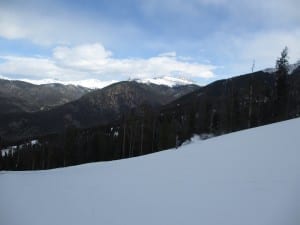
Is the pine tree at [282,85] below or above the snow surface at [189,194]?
above

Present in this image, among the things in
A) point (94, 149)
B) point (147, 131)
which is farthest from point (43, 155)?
point (147, 131)

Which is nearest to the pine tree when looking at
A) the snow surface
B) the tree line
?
the tree line

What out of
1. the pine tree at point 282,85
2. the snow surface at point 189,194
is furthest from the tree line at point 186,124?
the snow surface at point 189,194

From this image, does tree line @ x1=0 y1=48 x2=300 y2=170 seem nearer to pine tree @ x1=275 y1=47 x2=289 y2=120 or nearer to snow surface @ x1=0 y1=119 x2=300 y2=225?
pine tree @ x1=275 y1=47 x2=289 y2=120

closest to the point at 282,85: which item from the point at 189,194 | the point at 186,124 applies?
the point at 186,124

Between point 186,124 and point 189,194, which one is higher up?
point 186,124

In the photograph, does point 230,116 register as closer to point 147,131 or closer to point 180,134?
point 180,134

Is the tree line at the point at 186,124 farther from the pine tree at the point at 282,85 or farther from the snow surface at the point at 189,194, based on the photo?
the snow surface at the point at 189,194

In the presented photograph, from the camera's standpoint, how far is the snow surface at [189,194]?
8094 mm

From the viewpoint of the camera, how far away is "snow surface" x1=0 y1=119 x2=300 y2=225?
8.09 meters

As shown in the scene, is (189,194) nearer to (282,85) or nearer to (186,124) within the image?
(282,85)

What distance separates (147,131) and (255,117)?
21.6m

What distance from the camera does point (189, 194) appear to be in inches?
402

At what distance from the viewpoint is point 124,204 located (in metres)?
10.4
